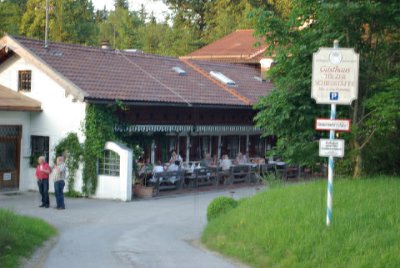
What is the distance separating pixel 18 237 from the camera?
1209 cm

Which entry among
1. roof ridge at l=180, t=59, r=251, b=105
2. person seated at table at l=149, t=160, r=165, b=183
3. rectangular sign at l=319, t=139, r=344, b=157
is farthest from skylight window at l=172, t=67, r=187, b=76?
rectangular sign at l=319, t=139, r=344, b=157

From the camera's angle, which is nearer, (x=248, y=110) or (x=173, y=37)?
(x=248, y=110)

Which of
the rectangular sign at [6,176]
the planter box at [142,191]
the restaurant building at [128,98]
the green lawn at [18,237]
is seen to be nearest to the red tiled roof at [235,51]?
the restaurant building at [128,98]

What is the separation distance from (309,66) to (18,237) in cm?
761

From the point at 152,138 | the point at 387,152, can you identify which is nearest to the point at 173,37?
the point at 152,138

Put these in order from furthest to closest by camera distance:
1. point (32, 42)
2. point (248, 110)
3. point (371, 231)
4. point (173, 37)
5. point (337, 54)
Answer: point (173, 37) < point (248, 110) < point (32, 42) < point (337, 54) < point (371, 231)

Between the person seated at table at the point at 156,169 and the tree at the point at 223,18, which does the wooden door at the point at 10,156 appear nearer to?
the person seated at table at the point at 156,169

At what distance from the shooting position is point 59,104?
23.9m

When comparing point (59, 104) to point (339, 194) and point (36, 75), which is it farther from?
point (339, 194)

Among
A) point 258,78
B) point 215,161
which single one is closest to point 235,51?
point 258,78

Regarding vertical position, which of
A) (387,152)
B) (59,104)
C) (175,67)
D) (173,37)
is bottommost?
(387,152)

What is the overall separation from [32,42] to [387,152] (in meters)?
14.5

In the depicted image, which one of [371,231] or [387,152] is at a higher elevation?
[387,152]

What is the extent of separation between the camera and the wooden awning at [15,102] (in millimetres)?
23031
